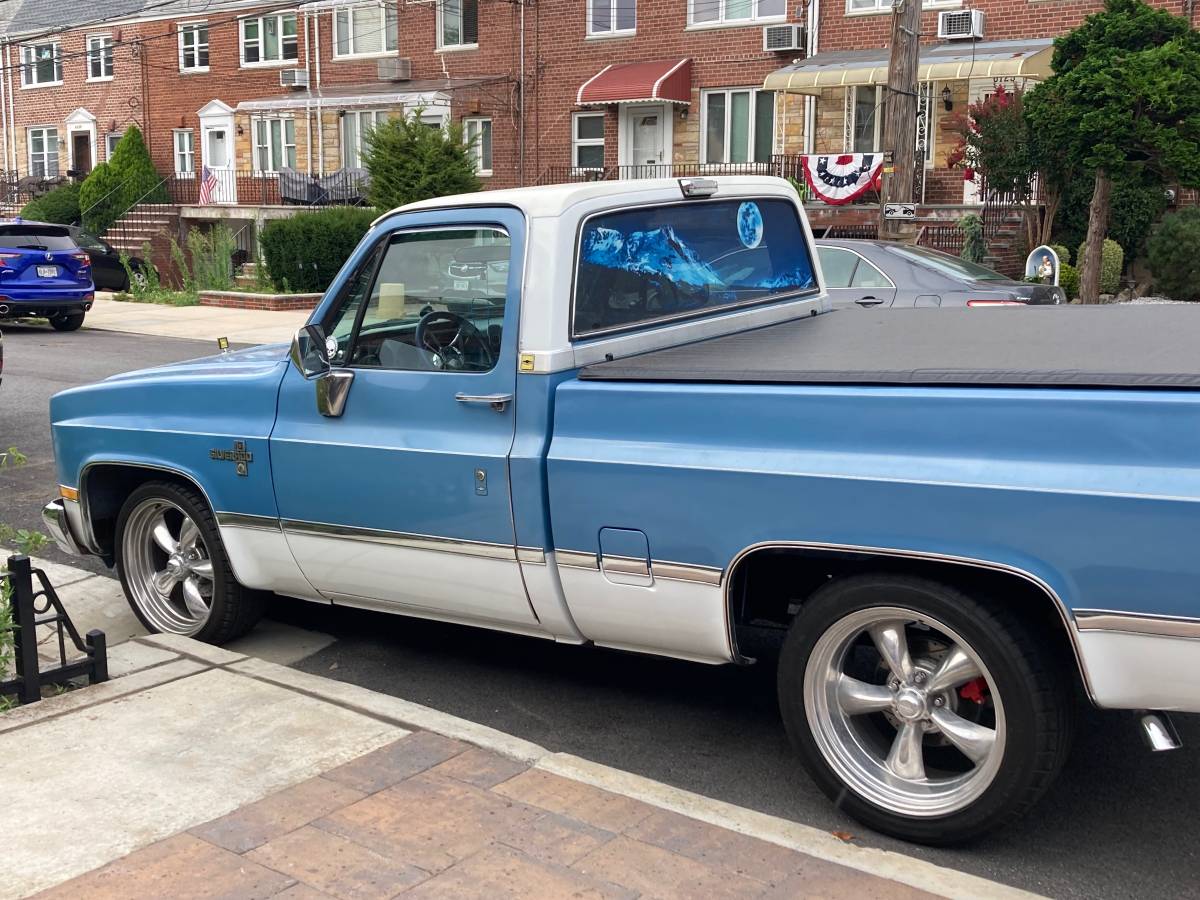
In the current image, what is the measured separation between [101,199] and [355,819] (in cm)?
3768

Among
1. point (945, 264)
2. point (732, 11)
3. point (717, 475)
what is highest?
point (732, 11)

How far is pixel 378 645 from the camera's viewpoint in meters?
5.89

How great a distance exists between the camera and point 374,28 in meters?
34.8

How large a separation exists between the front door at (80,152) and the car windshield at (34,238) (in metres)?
24.1

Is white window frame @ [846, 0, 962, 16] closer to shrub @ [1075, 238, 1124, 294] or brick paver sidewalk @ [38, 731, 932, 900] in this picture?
shrub @ [1075, 238, 1124, 294]

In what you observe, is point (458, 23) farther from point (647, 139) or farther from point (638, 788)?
point (638, 788)

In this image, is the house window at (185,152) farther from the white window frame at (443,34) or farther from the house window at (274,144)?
the white window frame at (443,34)

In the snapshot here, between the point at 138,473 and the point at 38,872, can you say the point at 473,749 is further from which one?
the point at 138,473

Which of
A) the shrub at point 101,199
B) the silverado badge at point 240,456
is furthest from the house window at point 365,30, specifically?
the silverado badge at point 240,456

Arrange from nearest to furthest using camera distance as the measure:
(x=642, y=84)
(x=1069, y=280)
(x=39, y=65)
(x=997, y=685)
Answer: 1. (x=997, y=685)
2. (x=1069, y=280)
3. (x=642, y=84)
4. (x=39, y=65)

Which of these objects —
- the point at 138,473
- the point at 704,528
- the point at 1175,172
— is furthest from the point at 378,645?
the point at 1175,172

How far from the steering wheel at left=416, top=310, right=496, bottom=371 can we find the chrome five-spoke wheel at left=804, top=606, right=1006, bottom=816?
1.54m

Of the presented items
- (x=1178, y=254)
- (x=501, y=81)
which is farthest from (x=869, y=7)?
(x=501, y=81)

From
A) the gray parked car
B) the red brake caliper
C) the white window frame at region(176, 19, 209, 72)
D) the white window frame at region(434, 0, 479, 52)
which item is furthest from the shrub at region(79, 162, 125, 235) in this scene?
the red brake caliper
